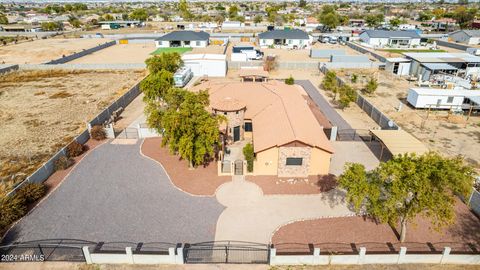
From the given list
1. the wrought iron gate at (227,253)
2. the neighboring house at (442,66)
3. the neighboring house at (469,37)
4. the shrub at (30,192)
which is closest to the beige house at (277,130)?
the wrought iron gate at (227,253)

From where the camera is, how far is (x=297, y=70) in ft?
199

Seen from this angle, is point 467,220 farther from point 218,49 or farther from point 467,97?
point 218,49

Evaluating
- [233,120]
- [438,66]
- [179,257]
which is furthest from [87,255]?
[438,66]

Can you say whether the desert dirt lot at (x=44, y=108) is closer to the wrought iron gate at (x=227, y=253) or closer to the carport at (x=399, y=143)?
the wrought iron gate at (x=227, y=253)

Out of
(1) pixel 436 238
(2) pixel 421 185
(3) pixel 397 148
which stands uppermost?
(2) pixel 421 185

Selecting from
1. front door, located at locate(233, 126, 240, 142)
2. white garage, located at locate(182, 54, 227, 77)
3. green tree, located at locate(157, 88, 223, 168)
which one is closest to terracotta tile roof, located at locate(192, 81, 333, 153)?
front door, located at locate(233, 126, 240, 142)

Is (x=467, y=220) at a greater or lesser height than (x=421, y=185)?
lesser

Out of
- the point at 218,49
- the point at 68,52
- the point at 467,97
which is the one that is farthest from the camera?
the point at 68,52

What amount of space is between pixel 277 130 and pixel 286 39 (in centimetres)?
6031

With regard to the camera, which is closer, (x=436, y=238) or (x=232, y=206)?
(x=436, y=238)

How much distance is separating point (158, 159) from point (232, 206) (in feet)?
32.4

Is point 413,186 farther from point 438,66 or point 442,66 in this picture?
point 442,66

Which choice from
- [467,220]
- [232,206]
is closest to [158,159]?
[232,206]

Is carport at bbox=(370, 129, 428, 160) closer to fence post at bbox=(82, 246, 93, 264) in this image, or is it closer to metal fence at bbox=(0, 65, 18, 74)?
fence post at bbox=(82, 246, 93, 264)
